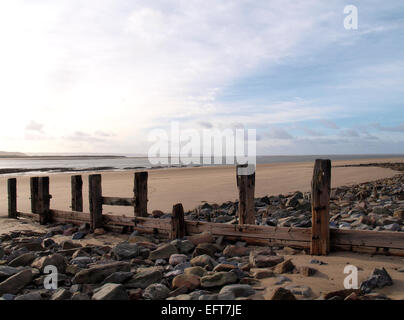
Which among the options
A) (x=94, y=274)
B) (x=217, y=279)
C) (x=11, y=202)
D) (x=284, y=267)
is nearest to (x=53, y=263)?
(x=94, y=274)

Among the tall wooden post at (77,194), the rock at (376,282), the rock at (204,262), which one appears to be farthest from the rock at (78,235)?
the rock at (376,282)

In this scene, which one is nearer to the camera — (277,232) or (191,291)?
(191,291)

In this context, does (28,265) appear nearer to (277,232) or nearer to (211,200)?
(277,232)

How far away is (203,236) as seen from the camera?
7.50m

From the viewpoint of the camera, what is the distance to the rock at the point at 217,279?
16.8 ft

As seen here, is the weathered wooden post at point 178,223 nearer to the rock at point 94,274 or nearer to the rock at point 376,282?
the rock at point 94,274

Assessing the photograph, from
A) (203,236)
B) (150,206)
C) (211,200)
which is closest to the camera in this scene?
(203,236)

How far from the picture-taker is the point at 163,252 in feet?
22.5

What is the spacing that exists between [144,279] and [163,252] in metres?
1.38

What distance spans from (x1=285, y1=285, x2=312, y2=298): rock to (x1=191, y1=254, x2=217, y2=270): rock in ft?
5.01

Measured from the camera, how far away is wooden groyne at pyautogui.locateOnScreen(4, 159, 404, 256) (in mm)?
6199

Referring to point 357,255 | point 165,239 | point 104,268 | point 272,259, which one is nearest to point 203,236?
point 165,239

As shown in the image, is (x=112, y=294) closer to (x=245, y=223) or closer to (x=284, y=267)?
(x=284, y=267)
